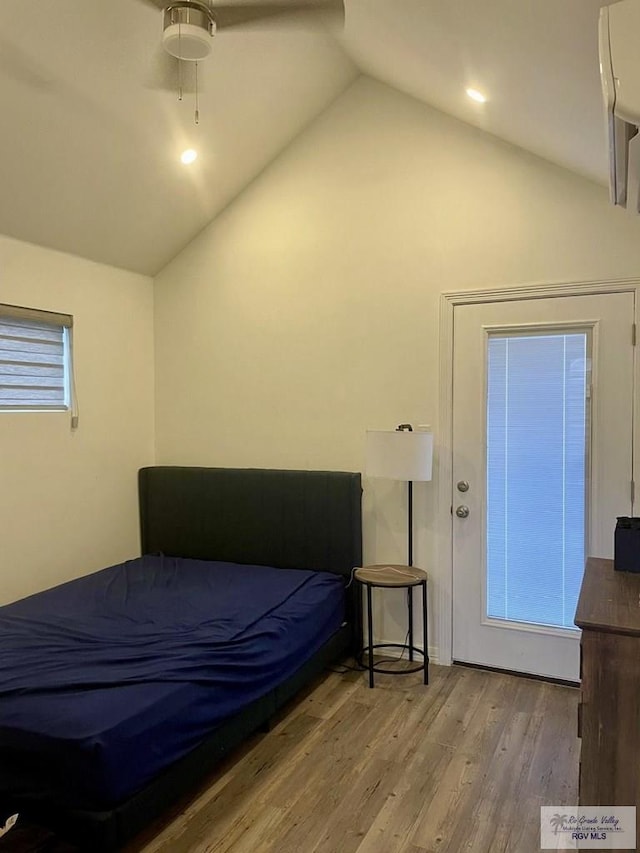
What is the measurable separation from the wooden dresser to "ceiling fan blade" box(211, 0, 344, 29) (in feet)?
7.17

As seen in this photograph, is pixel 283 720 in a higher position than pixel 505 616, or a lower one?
lower

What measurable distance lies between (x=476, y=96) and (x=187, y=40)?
4.68 ft

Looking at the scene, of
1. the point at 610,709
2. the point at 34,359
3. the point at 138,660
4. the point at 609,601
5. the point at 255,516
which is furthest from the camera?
the point at 255,516

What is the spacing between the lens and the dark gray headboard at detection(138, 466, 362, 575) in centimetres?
381

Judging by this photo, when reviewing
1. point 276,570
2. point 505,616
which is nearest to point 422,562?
point 505,616

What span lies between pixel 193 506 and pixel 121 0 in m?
2.83

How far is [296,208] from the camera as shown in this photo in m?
4.06

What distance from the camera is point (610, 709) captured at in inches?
71.5

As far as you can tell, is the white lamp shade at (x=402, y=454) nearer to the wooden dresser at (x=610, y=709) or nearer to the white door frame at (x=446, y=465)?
the white door frame at (x=446, y=465)

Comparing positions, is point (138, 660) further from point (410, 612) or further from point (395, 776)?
point (410, 612)

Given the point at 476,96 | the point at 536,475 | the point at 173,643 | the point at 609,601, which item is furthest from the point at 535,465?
the point at 173,643

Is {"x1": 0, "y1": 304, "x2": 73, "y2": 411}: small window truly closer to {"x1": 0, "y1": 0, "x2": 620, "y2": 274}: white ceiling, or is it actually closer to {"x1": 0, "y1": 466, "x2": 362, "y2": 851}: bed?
{"x1": 0, "y1": 0, "x2": 620, "y2": 274}: white ceiling

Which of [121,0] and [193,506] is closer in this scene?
[121,0]

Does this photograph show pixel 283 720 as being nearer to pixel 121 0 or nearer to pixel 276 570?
pixel 276 570
